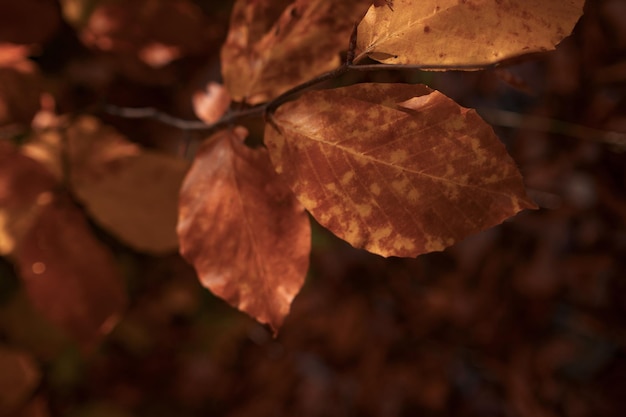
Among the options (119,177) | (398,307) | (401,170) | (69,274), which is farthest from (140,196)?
(398,307)

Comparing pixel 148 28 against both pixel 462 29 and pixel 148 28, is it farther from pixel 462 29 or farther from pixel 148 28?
pixel 462 29

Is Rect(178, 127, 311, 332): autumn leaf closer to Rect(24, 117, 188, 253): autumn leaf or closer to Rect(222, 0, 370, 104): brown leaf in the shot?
Rect(222, 0, 370, 104): brown leaf

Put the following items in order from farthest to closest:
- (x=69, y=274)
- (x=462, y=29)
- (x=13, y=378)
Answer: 1. (x=13, y=378)
2. (x=69, y=274)
3. (x=462, y=29)

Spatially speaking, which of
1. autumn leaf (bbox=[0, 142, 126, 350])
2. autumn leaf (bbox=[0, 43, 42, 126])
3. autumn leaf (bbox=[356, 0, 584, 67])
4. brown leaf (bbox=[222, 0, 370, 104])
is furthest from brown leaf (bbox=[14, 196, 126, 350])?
autumn leaf (bbox=[356, 0, 584, 67])

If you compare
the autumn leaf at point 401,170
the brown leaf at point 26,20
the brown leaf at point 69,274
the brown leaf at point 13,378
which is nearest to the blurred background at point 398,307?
the brown leaf at point 13,378

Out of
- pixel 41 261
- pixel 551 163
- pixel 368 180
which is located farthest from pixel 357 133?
pixel 551 163

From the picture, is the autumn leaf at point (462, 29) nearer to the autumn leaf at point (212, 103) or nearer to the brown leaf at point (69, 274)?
the autumn leaf at point (212, 103)

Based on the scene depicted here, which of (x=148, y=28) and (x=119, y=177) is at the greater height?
(x=148, y=28)
